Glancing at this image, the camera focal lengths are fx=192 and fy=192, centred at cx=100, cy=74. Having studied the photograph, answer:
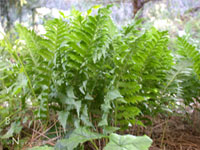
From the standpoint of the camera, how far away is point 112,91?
680 millimetres

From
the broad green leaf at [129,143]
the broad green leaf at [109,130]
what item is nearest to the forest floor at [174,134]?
the broad green leaf at [109,130]

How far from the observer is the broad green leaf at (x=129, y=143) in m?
0.52

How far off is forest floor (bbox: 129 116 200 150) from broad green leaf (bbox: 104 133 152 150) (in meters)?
0.37

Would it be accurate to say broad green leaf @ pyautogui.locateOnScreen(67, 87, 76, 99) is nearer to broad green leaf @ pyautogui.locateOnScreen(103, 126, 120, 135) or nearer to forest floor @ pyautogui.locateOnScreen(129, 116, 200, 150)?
broad green leaf @ pyautogui.locateOnScreen(103, 126, 120, 135)

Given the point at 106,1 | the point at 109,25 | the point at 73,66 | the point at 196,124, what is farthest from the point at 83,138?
the point at 106,1

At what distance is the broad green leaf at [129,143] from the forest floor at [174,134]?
37cm

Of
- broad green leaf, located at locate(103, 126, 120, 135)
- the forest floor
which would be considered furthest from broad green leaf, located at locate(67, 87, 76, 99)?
the forest floor

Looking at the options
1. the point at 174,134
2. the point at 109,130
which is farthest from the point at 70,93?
the point at 174,134

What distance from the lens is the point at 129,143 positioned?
21.6 inches

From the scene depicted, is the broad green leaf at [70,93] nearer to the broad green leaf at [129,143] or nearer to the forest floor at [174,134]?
the broad green leaf at [129,143]

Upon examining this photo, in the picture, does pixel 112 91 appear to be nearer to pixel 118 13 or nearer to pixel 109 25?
pixel 109 25

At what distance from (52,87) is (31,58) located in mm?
178

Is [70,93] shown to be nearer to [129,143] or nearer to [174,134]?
[129,143]

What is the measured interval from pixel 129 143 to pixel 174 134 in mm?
655
